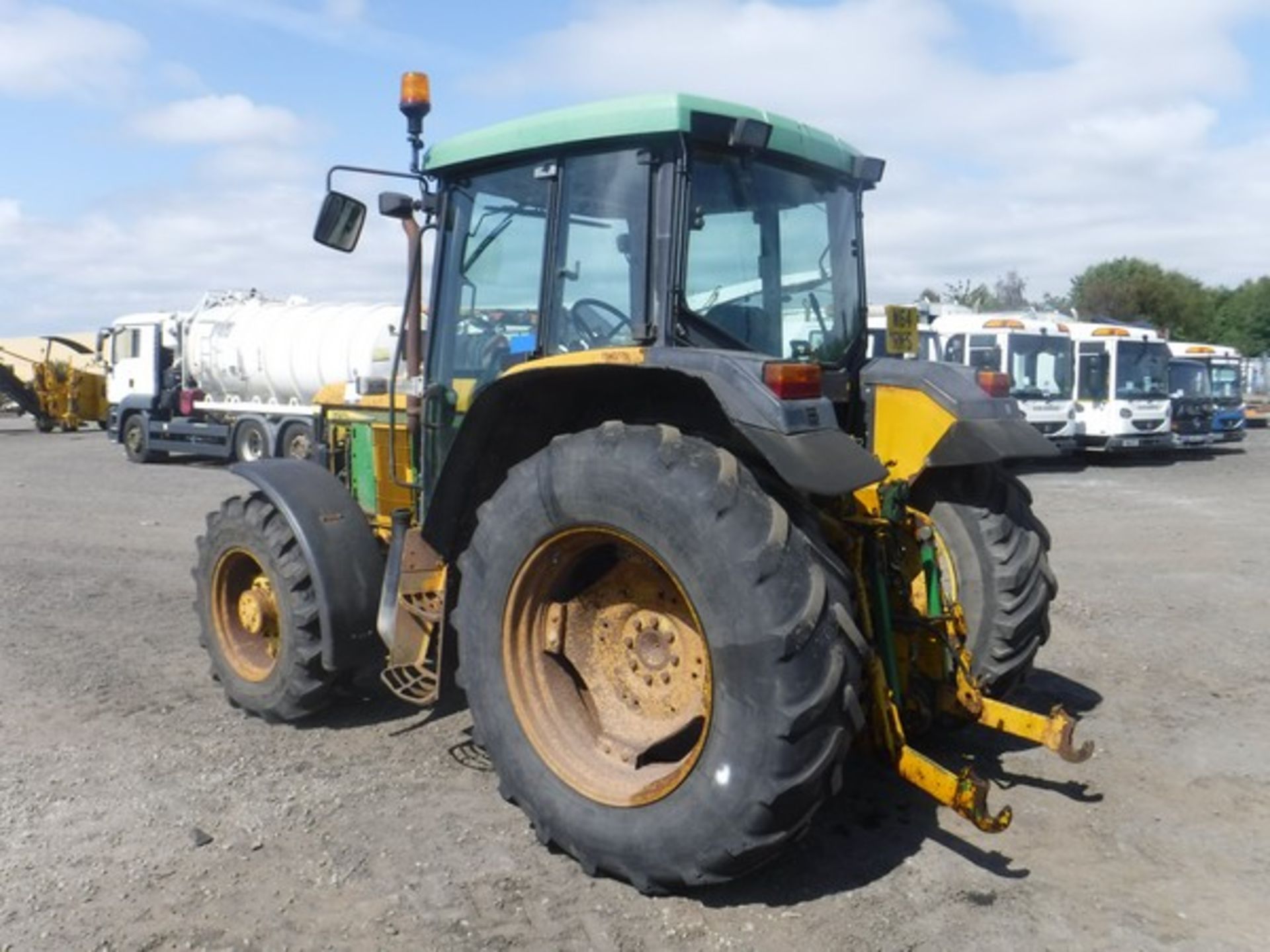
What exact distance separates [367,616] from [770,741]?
2.33 metres

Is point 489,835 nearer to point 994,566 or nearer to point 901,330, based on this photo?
point 994,566

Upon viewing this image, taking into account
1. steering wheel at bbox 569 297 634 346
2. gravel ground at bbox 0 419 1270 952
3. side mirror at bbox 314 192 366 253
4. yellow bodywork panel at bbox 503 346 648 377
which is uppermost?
side mirror at bbox 314 192 366 253

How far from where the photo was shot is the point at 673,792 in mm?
3451

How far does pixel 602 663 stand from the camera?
159 inches

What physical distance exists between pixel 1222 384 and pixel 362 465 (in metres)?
22.9

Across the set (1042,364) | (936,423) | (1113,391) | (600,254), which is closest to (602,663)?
(600,254)

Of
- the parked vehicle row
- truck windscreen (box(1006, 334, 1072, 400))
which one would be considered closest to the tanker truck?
the parked vehicle row

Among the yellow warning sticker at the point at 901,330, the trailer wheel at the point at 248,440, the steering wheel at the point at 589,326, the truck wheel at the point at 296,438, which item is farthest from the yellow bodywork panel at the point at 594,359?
the trailer wheel at the point at 248,440

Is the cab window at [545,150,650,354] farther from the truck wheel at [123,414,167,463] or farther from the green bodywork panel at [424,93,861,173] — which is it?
the truck wheel at [123,414,167,463]

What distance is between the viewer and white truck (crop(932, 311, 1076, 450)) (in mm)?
A: 19781

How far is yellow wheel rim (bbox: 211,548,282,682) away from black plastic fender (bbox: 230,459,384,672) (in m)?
0.46

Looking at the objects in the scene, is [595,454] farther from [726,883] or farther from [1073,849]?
[1073,849]

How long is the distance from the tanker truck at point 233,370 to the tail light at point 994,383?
1308 cm

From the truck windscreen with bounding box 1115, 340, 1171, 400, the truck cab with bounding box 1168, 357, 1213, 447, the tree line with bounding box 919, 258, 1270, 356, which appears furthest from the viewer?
the tree line with bounding box 919, 258, 1270, 356
